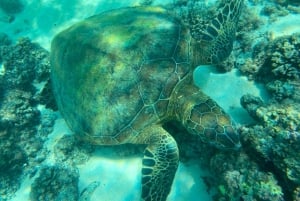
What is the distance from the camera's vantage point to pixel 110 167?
5277 millimetres

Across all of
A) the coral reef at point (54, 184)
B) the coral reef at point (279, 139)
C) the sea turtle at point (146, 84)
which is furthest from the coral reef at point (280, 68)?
the coral reef at point (54, 184)

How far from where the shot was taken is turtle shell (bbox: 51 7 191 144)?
462 cm

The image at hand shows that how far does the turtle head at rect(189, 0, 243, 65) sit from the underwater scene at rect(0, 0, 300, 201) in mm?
21

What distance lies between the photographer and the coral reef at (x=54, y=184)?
5189 millimetres

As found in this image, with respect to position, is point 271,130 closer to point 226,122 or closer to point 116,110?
point 226,122

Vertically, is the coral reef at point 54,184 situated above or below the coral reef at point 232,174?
below

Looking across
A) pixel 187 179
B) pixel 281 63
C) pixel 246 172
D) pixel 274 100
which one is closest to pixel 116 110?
pixel 187 179

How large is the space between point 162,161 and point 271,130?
5.70 feet

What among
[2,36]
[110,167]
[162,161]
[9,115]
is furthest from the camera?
[2,36]

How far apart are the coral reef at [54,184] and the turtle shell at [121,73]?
0.91 metres

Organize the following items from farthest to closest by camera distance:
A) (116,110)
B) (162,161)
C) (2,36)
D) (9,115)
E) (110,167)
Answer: (2,36) → (9,115) → (110,167) → (116,110) → (162,161)

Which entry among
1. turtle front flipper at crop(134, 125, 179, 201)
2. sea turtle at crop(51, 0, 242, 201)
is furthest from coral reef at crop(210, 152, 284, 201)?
turtle front flipper at crop(134, 125, 179, 201)

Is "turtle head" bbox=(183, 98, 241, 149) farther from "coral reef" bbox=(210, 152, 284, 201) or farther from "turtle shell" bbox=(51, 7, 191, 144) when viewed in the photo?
"turtle shell" bbox=(51, 7, 191, 144)

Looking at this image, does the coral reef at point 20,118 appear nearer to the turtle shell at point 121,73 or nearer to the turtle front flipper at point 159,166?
the turtle shell at point 121,73
